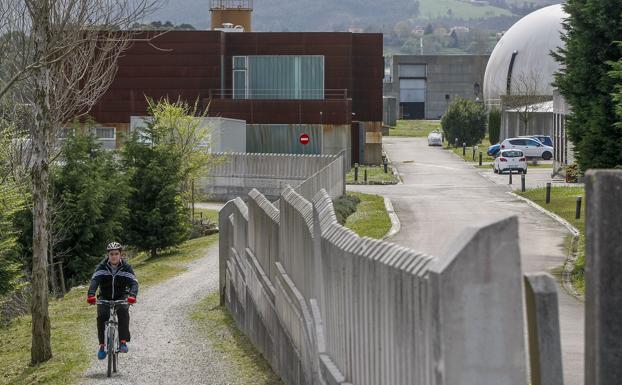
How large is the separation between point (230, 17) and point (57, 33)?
7122cm

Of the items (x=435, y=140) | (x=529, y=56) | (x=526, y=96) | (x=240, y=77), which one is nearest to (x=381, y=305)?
(x=240, y=77)

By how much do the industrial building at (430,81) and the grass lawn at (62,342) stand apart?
13681 cm

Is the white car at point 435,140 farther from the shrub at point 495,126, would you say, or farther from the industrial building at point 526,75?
the industrial building at point 526,75

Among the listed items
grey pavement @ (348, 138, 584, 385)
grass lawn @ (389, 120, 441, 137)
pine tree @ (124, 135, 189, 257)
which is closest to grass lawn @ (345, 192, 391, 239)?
grey pavement @ (348, 138, 584, 385)

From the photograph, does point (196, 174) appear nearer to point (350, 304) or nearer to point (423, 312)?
point (350, 304)

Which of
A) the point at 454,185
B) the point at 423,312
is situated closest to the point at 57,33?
the point at 423,312

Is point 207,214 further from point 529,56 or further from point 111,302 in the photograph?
point 529,56

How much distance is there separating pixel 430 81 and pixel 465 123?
75678mm

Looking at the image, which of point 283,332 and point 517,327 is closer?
point 517,327

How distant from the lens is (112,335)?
1652cm

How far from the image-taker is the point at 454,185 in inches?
2222

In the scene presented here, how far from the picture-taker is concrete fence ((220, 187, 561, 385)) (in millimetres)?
6406

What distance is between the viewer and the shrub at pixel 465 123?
93812 millimetres

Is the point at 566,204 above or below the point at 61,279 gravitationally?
above
